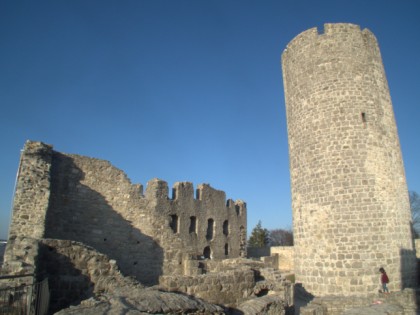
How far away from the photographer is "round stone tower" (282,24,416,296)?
1122cm

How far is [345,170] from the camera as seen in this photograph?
1188 cm

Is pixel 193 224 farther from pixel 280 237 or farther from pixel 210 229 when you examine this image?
pixel 280 237

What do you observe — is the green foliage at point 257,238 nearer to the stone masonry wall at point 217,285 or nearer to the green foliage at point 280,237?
the green foliage at point 280,237

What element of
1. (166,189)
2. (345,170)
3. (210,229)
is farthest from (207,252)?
(345,170)

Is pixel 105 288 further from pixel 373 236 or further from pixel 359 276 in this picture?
pixel 373 236

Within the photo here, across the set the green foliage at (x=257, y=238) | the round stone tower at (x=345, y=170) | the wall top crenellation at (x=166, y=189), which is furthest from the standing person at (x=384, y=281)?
the green foliage at (x=257, y=238)

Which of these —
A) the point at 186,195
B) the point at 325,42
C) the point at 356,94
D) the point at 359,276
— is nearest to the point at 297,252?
the point at 359,276

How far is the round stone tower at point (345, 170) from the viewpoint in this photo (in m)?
11.2

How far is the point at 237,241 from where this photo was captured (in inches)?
1166

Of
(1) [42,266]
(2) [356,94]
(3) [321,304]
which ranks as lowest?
(3) [321,304]

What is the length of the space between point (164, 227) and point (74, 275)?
7.74 m

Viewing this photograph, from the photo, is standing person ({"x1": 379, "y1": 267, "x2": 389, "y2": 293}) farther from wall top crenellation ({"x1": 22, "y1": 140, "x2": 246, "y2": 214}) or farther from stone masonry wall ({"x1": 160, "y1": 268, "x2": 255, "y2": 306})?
wall top crenellation ({"x1": 22, "y1": 140, "x2": 246, "y2": 214})

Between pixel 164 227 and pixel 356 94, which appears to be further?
pixel 164 227

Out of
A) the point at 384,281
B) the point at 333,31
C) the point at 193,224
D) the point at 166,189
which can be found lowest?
the point at 384,281
